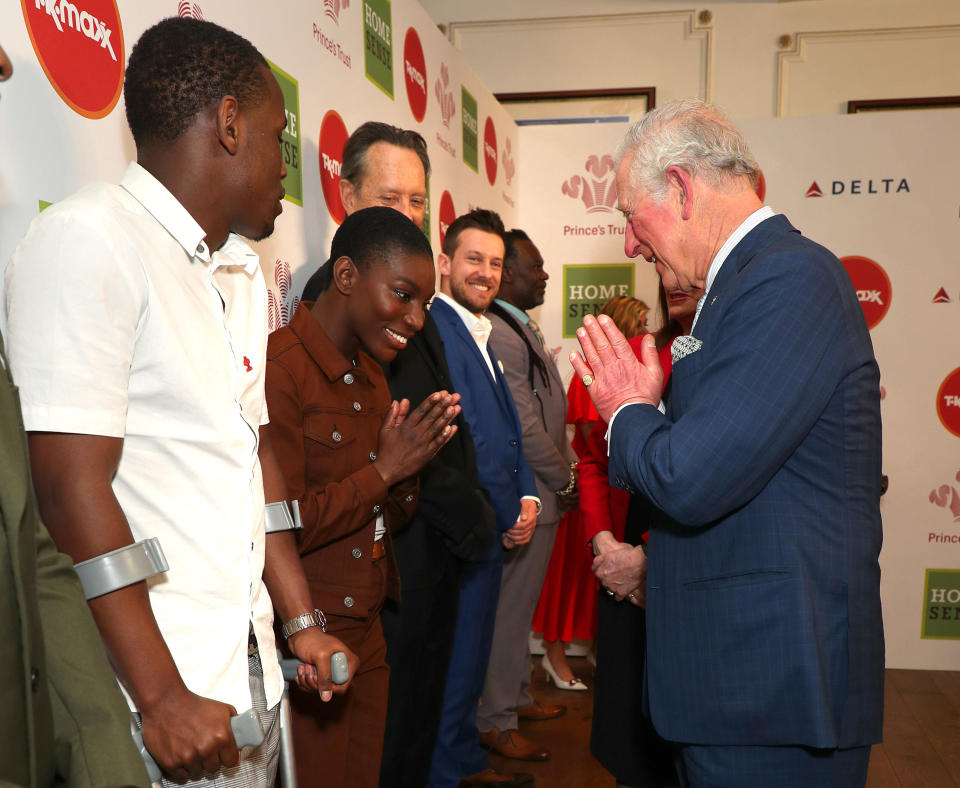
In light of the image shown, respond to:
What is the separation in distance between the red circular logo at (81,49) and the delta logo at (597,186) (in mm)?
3581

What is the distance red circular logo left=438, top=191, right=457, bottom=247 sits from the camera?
11.6ft

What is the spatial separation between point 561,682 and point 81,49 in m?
3.33

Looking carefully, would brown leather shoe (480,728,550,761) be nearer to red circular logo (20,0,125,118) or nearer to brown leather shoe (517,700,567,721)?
brown leather shoe (517,700,567,721)

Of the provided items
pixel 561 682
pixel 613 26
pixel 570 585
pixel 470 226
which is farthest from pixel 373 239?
pixel 613 26

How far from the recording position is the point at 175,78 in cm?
106

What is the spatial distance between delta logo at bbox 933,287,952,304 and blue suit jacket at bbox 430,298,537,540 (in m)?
2.66

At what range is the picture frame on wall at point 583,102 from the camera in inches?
235

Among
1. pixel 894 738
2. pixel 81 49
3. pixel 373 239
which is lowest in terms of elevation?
pixel 894 738

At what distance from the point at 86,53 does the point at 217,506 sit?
825 mm

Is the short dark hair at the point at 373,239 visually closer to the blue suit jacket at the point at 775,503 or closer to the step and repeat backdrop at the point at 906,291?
the blue suit jacket at the point at 775,503

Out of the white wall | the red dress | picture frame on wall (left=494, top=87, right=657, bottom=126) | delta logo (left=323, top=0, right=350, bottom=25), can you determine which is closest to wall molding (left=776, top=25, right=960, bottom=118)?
the white wall

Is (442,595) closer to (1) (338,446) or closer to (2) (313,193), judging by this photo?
(1) (338,446)

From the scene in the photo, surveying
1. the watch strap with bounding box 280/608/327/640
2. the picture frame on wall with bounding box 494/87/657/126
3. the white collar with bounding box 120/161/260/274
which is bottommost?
the watch strap with bounding box 280/608/327/640

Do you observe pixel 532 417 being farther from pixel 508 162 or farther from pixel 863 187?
pixel 863 187
